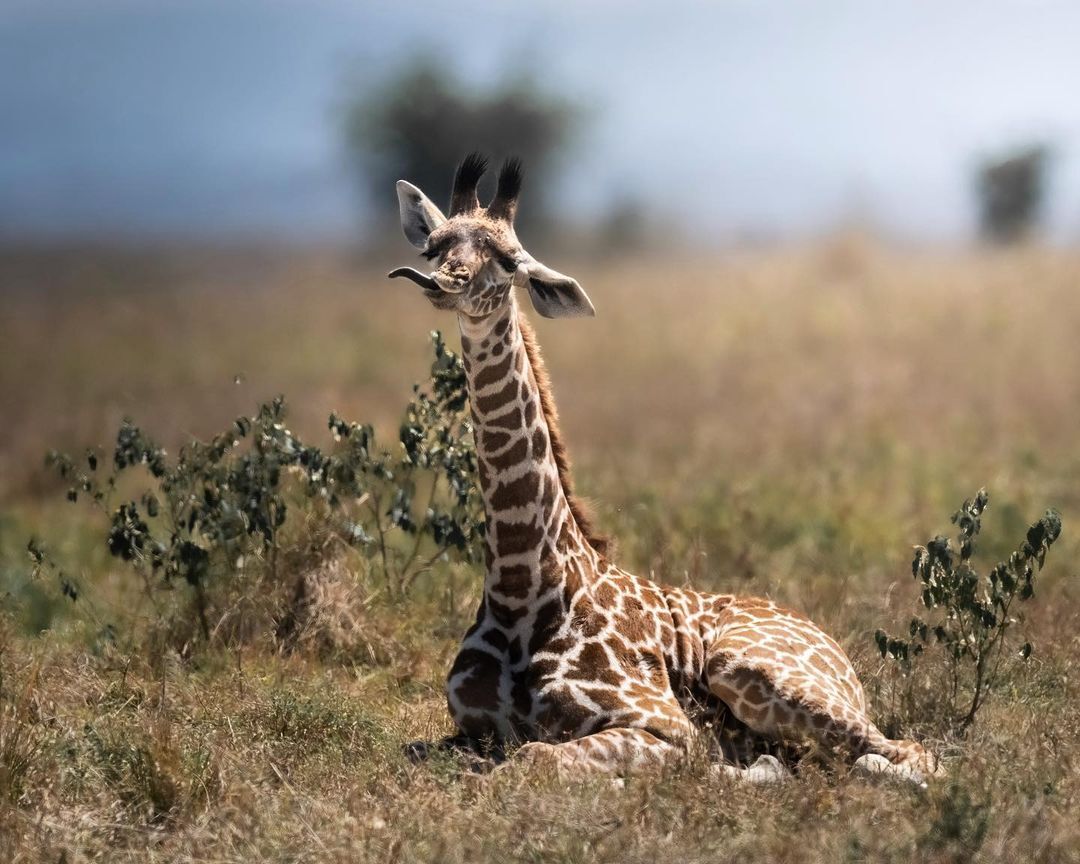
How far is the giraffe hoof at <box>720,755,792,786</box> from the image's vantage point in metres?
6.20

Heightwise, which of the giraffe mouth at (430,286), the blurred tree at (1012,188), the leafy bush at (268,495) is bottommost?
the leafy bush at (268,495)

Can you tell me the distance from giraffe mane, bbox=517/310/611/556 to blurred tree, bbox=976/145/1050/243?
42176 millimetres

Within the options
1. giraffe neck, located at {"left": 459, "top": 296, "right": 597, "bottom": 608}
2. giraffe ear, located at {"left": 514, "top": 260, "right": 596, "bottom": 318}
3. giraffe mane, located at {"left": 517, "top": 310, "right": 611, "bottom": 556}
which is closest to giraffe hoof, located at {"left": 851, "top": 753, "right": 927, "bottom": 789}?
giraffe neck, located at {"left": 459, "top": 296, "right": 597, "bottom": 608}

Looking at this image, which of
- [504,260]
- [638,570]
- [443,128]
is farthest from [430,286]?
[443,128]

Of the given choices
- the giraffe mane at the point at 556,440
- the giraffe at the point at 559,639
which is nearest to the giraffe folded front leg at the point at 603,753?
the giraffe at the point at 559,639

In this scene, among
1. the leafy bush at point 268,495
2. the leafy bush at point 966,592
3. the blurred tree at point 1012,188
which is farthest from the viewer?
the blurred tree at point 1012,188

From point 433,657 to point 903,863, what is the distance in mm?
3691

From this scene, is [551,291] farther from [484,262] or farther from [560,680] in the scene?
[560,680]

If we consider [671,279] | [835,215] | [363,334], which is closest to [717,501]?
[363,334]

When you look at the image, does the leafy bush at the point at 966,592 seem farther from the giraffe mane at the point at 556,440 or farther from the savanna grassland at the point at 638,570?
the giraffe mane at the point at 556,440

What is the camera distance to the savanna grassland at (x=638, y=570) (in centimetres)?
577

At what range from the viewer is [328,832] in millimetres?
5777

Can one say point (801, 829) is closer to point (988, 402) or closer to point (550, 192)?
point (988, 402)

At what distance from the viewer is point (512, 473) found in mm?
6848
